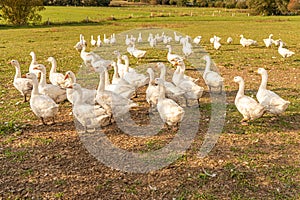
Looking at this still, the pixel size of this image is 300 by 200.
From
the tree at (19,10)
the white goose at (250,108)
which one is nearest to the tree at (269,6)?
the tree at (19,10)

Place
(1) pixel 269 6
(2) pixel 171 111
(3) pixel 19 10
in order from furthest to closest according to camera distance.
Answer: (1) pixel 269 6 → (3) pixel 19 10 → (2) pixel 171 111

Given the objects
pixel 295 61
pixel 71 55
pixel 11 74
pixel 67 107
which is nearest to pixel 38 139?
pixel 67 107

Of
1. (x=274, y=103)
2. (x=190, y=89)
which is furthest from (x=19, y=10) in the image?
(x=274, y=103)

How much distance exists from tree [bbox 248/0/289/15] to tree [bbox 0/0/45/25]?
45.7m

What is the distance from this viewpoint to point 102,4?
83312 mm

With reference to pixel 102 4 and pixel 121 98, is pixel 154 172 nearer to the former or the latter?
pixel 121 98

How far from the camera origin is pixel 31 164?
6.13 metres

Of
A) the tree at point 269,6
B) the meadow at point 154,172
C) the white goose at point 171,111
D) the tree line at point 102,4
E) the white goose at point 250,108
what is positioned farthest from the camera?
the tree at point 269,6

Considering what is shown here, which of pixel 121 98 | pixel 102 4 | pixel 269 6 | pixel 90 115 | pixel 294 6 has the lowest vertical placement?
pixel 90 115

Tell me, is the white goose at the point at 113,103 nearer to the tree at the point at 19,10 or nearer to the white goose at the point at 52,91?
the white goose at the point at 52,91

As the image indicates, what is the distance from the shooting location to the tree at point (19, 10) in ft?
151

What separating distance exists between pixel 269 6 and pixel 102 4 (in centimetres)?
4287

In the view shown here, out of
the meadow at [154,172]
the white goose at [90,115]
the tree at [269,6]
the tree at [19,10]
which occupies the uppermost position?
the tree at [269,6]

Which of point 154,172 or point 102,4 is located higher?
point 102,4
